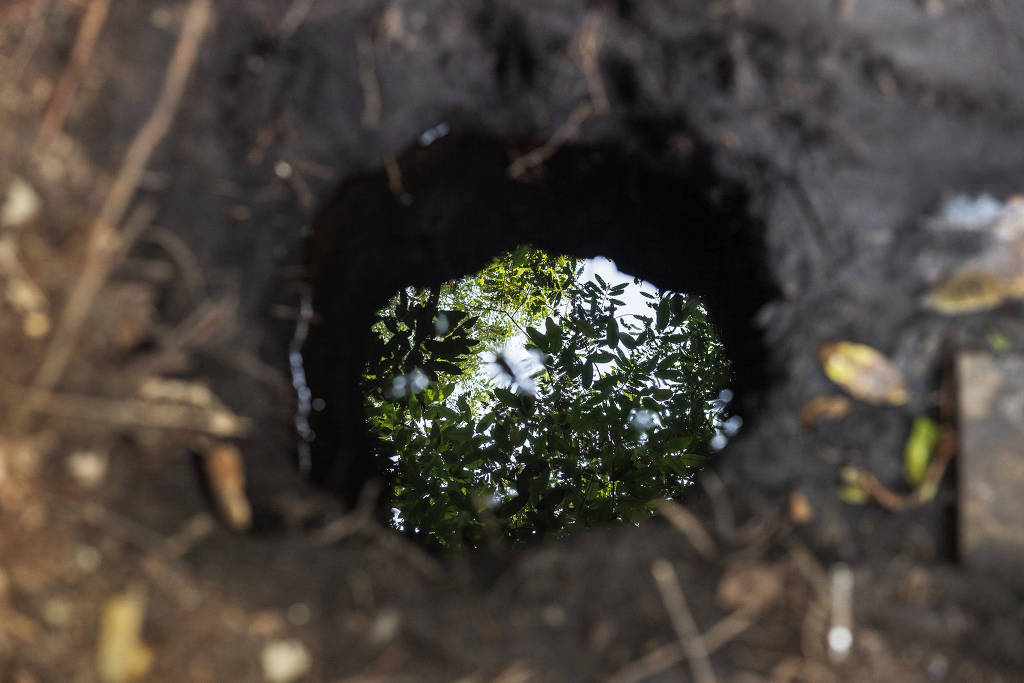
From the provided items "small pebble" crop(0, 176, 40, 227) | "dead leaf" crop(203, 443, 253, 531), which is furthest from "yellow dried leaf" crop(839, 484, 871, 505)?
"small pebble" crop(0, 176, 40, 227)

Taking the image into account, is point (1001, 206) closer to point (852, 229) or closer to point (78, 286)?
point (852, 229)

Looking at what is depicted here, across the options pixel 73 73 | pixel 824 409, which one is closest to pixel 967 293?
pixel 824 409

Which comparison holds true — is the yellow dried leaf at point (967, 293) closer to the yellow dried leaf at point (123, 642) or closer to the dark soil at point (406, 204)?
the dark soil at point (406, 204)

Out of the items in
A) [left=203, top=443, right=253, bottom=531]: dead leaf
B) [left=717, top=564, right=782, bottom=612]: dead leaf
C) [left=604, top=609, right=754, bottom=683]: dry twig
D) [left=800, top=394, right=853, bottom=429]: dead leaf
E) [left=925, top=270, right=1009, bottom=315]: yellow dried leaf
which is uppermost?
[left=203, top=443, right=253, bottom=531]: dead leaf

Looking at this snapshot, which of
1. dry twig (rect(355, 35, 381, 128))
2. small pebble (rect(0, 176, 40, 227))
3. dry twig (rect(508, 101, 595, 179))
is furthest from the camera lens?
dry twig (rect(508, 101, 595, 179))

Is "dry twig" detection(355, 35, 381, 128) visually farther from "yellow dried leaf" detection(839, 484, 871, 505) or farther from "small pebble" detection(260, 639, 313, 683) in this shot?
"yellow dried leaf" detection(839, 484, 871, 505)

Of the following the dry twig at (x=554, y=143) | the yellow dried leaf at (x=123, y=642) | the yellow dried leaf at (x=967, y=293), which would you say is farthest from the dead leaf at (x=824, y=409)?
the yellow dried leaf at (x=123, y=642)
